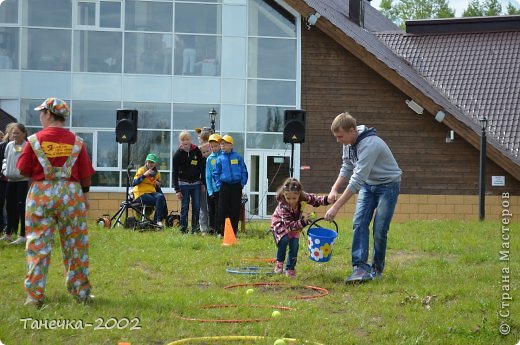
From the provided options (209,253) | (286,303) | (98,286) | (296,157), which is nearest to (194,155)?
(209,253)

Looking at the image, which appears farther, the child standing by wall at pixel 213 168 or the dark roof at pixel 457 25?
the dark roof at pixel 457 25

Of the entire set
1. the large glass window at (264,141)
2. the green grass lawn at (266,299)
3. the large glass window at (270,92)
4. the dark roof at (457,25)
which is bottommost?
the green grass lawn at (266,299)

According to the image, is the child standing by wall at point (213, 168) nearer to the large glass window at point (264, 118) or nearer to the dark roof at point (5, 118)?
the large glass window at point (264, 118)

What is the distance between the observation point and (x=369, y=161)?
855cm

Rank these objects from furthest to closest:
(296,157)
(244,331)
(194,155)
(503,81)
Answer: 1. (503,81)
2. (296,157)
3. (194,155)
4. (244,331)

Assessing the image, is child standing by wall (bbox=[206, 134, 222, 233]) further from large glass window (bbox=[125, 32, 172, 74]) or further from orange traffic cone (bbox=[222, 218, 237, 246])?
large glass window (bbox=[125, 32, 172, 74])

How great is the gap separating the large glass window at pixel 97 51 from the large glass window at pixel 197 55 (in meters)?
1.81

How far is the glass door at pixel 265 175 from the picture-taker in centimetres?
2545

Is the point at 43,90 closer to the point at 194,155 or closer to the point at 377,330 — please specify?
the point at 194,155

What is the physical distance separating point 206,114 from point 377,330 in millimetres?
19497

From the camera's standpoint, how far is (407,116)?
997 inches

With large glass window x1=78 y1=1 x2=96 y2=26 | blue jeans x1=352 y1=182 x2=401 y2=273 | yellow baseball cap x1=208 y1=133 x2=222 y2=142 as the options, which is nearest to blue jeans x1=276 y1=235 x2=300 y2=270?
blue jeans x1=352 y1=182 x2=401 y2=273

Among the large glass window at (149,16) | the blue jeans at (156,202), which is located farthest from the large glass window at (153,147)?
the blue jeans at (156,202)

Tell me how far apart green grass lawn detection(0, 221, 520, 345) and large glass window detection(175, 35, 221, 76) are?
1426 centimetres
